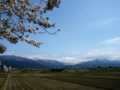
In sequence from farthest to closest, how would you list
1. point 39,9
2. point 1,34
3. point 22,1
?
point 1,34
point 39,9
point 22,1

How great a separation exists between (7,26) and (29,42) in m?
1.96

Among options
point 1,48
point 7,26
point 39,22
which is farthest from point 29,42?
point 1,48

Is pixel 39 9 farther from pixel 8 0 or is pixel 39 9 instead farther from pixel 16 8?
pixel 8 0

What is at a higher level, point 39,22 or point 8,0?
point 8,0

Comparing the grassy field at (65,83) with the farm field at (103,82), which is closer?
the farm field at (103,82)

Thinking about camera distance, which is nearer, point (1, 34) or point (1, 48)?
point (1, 34)

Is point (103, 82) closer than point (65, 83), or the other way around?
point (103, 82)

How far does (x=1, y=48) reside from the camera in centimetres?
1492

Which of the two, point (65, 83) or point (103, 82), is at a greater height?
point (103, 82)

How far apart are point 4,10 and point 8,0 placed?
780mm

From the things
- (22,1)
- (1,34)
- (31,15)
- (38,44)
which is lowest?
(38,44)

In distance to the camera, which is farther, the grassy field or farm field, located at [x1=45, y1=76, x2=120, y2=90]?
the grassy field

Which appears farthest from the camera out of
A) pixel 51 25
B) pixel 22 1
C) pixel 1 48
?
pixel 1 48

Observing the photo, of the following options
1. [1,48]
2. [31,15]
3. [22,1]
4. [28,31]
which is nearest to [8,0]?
[22,1]
